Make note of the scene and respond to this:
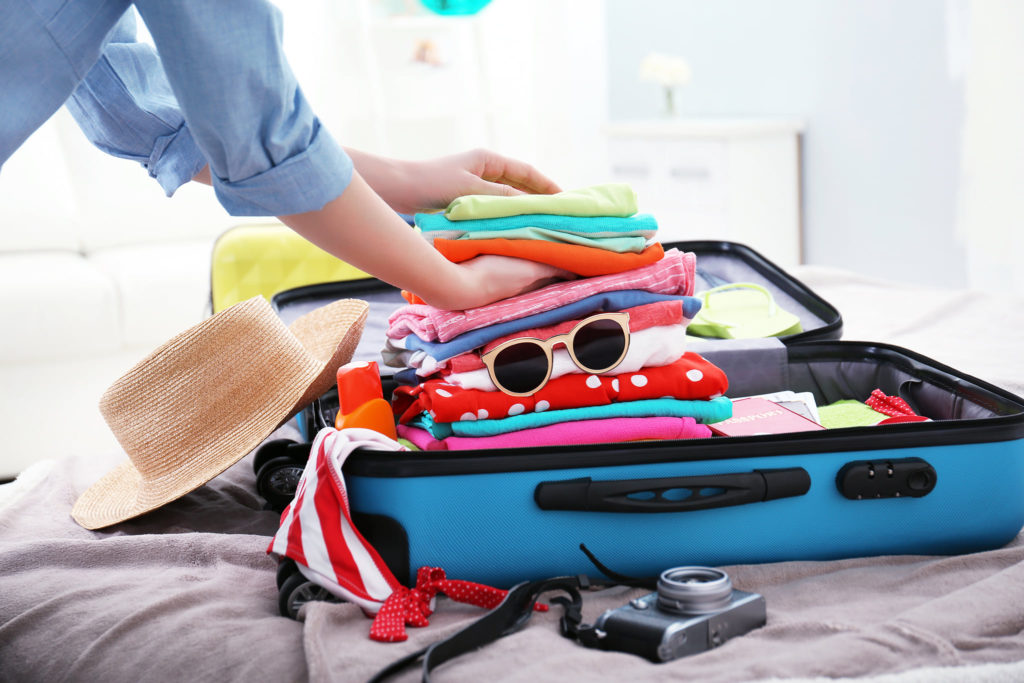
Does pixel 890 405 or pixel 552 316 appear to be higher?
pixel 552 316

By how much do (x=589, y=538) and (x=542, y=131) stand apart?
300 cm

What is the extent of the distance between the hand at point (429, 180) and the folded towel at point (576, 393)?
183 mm

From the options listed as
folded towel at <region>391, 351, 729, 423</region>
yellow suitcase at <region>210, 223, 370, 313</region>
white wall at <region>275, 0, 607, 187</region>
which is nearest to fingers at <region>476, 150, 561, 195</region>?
folded towel at <region>391, 351, 729, 423</region>

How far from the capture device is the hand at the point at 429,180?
2.94ft

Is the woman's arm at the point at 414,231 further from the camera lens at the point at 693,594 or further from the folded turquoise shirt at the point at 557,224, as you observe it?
the camera lens at the point at 693,594

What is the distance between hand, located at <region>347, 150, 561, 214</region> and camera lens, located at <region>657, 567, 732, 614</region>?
0.40 meters

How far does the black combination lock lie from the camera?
0.73 metres

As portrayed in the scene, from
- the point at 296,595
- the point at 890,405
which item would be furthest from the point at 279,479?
the point at 890,405

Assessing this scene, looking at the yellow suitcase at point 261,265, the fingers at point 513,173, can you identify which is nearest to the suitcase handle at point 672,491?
the fingers at point 513,173

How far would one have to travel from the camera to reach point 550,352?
2.60 feet

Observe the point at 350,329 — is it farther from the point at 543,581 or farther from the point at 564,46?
the point at 564,46

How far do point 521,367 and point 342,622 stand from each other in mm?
245

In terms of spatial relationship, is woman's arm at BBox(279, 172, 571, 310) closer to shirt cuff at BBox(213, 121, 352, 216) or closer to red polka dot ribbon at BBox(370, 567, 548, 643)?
shirt cuff at BBox(213, 121, 352, 216)

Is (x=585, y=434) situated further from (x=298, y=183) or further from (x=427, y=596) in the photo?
(x=298, y=183)
